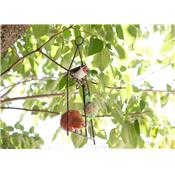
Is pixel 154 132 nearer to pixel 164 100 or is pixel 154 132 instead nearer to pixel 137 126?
pixel 164 100

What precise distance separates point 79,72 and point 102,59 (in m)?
0.07

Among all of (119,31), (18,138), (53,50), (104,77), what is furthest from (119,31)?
(18,138)

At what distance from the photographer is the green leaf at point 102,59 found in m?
0.83

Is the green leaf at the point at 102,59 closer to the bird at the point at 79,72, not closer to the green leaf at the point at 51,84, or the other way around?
the bird at the point at 79,72

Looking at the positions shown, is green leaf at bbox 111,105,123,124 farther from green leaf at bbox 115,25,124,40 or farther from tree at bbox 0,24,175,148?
green leaf at bbox 115,25,124,40

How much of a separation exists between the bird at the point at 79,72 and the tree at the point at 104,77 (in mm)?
22

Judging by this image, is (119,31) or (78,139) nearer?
(119,31)

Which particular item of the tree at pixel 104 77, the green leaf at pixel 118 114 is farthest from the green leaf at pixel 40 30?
the green leaf at pixel 118 114

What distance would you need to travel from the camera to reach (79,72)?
87 cm

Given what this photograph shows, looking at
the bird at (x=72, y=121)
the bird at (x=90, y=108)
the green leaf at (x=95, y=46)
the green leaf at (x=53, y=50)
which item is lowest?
the bird at (x=72, y=121)

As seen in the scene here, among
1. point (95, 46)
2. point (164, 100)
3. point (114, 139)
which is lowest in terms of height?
point (114, 139)
